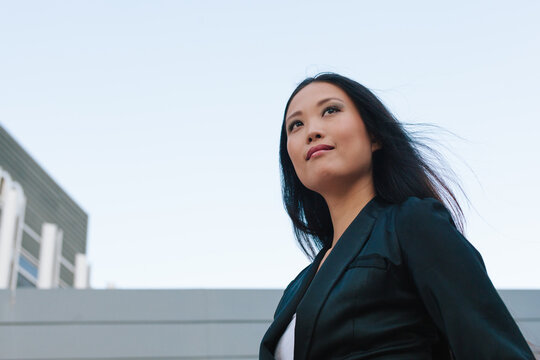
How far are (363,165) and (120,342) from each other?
7.97 meters

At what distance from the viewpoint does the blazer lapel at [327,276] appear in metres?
1.22

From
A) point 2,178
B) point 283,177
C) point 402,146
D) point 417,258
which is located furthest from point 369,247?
point 2,178

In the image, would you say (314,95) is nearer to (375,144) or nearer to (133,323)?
(375,144)

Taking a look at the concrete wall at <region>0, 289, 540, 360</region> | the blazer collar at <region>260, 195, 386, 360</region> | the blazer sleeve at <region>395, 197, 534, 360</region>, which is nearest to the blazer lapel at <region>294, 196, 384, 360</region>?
the blazer collar at <region>260, 195, 386, 360</region>

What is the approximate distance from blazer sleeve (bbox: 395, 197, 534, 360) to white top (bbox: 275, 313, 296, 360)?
1.11 ft

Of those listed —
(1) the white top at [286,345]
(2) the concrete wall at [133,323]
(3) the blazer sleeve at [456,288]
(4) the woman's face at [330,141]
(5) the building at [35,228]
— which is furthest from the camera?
(5) the building at [35,228]

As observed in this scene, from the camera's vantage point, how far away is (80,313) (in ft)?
29.1

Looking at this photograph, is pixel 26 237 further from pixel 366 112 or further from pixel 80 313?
pixel 366 112

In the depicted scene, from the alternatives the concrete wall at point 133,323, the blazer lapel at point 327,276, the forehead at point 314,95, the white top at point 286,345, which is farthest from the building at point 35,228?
the blazer lapel at point 327,276

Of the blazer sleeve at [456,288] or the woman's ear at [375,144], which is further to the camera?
the woman's ear at [375,144]

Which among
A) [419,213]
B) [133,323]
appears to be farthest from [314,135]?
[133,323]

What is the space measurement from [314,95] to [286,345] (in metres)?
0.66

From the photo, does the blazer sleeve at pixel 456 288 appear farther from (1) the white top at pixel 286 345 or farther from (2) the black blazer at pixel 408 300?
(1) the white top at pixel 286 345

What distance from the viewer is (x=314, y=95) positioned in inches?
63.7
